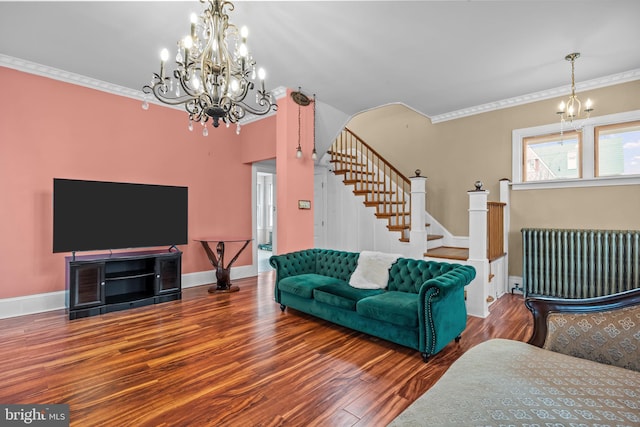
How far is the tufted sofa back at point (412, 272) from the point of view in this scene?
3180 millimetres

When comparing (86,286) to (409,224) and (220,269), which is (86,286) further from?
(409,224)

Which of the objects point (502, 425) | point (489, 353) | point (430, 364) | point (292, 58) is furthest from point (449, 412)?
point (292, 58)

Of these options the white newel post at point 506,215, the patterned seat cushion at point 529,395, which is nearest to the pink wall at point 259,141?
the white newel post at point 506,215

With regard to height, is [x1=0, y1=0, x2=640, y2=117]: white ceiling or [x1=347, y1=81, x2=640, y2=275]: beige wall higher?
[x1=0, y1=0, x2=640, y2=117]: white ceiling

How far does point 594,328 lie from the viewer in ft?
5.30

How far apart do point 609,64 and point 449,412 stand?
4926 millimetres

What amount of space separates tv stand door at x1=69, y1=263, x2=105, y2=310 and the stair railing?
14.0 ft

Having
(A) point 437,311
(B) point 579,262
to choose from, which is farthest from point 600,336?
(B) point 579,262

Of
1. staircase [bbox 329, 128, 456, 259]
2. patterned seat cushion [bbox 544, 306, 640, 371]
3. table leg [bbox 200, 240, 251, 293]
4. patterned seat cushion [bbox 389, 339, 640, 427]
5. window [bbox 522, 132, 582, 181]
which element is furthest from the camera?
staircase [bbox 329, 128, 456, 259]

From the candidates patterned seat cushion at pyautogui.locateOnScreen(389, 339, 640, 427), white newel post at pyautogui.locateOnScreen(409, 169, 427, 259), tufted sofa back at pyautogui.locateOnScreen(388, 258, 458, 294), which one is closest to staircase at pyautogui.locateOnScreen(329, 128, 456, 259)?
white newel post at pyautogui.locateOnScreen(409, 169, 427, 259)

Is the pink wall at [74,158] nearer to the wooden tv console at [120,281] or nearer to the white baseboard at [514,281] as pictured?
the wooden tv console at [120,281]

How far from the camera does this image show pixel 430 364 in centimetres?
260

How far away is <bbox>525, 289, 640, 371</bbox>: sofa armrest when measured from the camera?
5.03 feet

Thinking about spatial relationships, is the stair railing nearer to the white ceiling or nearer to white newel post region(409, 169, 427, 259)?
white newel post region(409, 169, 427, 259)
